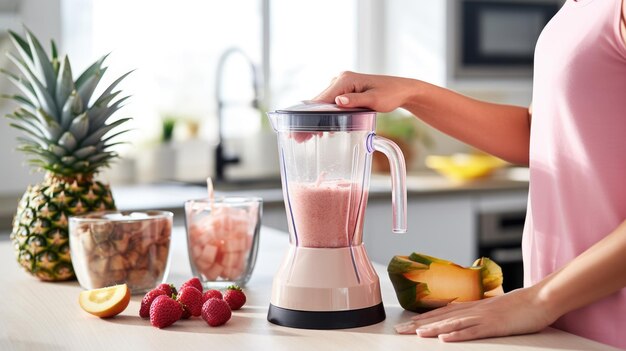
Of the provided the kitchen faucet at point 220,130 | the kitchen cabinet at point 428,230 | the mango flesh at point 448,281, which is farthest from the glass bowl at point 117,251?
the kitchen faucet at point 220,130

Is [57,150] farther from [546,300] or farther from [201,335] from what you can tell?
[546,300]

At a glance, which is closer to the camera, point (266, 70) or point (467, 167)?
point (467, 167)

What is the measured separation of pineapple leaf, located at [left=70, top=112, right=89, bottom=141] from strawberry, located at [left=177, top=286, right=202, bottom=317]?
47 cm

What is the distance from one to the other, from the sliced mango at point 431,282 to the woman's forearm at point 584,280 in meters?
0.15

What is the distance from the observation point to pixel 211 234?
156 centimetres

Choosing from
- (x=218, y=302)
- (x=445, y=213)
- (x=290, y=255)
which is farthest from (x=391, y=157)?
(x=445, y=213)

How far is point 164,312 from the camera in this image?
1243 millimetres

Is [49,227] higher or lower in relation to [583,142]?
lower

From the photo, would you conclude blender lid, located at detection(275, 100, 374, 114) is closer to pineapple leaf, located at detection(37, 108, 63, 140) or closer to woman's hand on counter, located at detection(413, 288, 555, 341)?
woman's hand on counter, located at detection(413, 288, 555, 341)

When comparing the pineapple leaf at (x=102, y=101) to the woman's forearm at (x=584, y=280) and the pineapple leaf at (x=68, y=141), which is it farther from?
the woman's forearm at (x=584, y=280)

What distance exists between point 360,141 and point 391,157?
58 mm

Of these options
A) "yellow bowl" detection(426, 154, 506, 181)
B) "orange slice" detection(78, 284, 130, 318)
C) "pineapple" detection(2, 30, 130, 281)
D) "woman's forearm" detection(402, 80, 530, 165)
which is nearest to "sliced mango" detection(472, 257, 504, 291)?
"woman's forearm" detection(402, 80, 530, 165)

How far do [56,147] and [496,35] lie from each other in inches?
103

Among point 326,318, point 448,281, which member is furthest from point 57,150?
point 448,281
